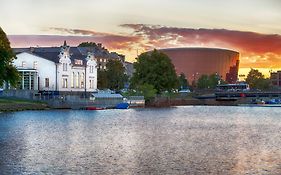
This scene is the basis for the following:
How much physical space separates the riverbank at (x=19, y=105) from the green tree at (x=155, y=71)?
206 feet

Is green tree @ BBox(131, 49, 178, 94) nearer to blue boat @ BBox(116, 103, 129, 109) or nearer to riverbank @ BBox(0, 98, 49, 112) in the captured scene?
blue boat @ BBox(116, 103, 129, 109)

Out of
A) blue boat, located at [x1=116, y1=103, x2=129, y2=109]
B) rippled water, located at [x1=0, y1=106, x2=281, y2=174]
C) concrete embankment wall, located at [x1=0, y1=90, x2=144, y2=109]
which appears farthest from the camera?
blue boat, located at [x1=116, y1=103, x2=129, y2=109]

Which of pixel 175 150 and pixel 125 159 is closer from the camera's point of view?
pixel 125 159

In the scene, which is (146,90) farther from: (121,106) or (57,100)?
(57,100)

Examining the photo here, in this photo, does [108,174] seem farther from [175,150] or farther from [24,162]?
[175,150]

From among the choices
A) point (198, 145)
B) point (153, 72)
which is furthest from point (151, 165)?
point (153, 72)

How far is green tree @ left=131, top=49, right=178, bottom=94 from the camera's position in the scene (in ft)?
624

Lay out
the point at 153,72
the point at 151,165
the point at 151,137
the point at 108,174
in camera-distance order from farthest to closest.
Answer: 1. the point at 153,72
2. the point at 151,137
3. the point at 151,165
4. the point at 108,174

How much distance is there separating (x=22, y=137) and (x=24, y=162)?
18611 mm

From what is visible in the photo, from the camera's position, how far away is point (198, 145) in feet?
158

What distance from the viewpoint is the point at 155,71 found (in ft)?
625

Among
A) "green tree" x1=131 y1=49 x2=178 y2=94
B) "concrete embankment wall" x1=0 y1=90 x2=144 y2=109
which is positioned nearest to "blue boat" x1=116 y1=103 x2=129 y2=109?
"concrete embankment wall" x1=0 y1=90 x2=144 y2=109

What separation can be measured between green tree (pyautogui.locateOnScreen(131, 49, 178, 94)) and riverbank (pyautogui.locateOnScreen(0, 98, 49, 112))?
6282 cm

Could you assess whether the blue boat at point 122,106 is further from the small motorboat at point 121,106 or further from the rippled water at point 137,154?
the rippled water at point 137,154
